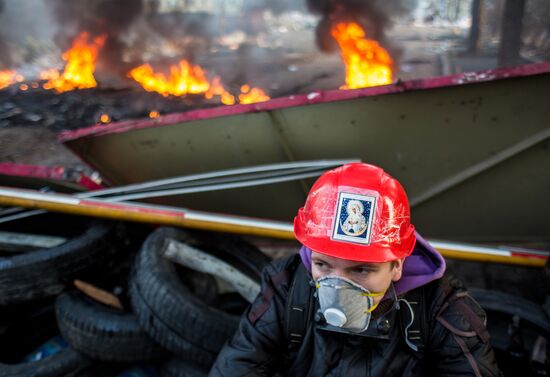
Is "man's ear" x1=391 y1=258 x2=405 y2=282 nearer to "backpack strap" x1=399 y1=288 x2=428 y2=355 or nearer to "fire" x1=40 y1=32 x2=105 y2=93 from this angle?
"backpack strap" x1=399 y1=288 x2=428 y2=355

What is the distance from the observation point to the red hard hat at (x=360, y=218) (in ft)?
4.97

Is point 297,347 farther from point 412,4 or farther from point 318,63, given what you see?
point 412,4

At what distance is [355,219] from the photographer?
1.52 metres

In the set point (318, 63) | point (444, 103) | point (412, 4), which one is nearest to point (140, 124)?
point (444, 103)

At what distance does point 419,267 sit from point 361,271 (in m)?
0.29

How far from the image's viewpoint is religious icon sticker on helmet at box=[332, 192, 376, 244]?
151 centimetres

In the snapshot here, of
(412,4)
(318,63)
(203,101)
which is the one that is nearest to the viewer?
(203,101)

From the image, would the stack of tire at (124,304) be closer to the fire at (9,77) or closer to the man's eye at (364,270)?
the man's eye at (364,270)

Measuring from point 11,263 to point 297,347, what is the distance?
2.29 metres

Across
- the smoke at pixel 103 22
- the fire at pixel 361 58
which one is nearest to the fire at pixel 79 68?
the smoke at pixel 103 22

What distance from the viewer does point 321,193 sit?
159 centimetres

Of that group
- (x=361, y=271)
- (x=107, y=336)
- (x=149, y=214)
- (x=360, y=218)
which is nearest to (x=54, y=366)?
(x=107, y=336)

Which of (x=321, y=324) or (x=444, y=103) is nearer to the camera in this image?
(x=321, y=324)

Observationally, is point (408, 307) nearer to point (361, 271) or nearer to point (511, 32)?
point (361, 271)
